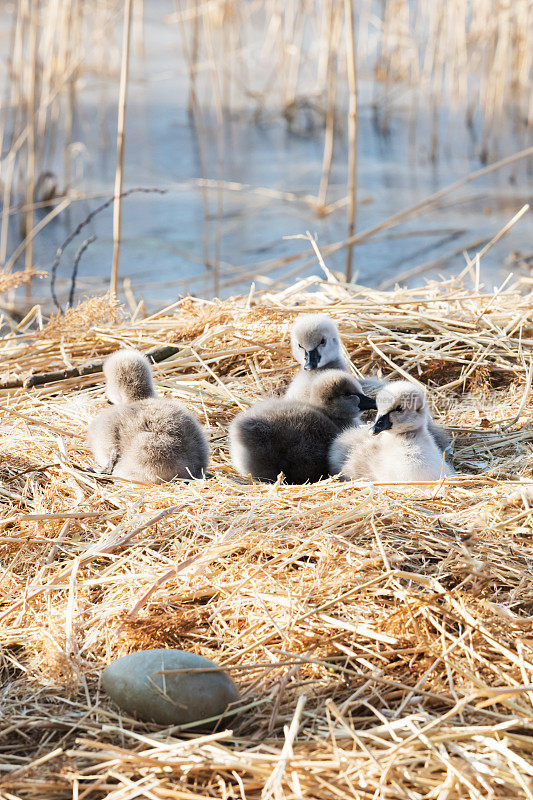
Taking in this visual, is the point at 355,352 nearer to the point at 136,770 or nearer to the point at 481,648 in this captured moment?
the point at 481,648

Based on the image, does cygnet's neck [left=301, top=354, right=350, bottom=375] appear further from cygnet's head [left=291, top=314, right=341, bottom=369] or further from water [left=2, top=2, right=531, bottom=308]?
water [left=2, top=2, right=531, bottom=308]

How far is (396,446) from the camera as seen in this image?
3.13 m

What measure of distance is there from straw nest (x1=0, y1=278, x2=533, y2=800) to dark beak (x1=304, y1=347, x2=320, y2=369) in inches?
21.3

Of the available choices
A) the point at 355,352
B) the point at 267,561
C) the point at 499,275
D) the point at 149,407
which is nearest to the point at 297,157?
the point at 499,275

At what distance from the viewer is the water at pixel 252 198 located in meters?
8.63

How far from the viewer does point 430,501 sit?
108 inches

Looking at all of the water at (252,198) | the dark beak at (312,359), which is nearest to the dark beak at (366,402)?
the dark beak at (312,359)

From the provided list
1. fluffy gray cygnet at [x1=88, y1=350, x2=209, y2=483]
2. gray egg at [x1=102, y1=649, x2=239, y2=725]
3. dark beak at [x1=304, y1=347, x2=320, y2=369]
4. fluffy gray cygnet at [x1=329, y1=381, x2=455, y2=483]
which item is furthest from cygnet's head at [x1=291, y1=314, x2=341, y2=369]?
gray egg at [x1=102, y1=649, x2=239, y2=725]

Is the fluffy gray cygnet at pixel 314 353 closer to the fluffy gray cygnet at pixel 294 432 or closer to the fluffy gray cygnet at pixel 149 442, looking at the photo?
the fluffy gray cygnet at pixel 294 432

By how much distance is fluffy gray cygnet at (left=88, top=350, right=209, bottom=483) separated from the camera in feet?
10.4

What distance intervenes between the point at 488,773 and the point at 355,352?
2672 mm

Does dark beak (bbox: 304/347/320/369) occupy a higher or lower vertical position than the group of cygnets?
higher

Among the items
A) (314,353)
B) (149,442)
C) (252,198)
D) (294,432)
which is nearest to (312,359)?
(314,353)

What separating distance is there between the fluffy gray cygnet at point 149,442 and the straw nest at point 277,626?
10cm
